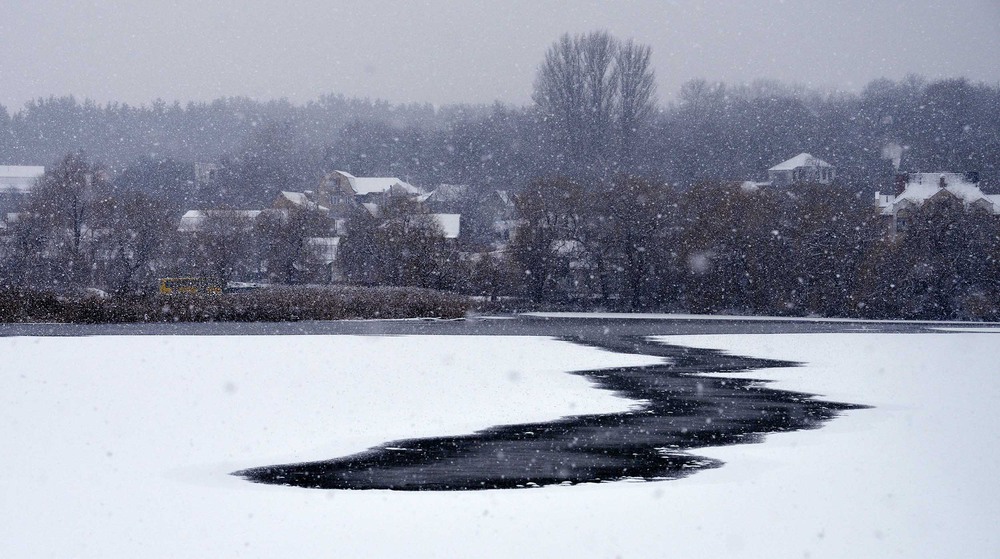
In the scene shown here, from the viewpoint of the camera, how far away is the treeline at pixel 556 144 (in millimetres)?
77188

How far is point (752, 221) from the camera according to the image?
149 feet

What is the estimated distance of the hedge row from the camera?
3362 cm

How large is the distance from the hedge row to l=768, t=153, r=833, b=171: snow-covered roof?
4593 cm

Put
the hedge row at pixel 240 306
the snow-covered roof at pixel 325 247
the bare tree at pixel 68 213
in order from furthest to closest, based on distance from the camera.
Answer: the snow-covered roof at pixel 325 247
the bare tree at pixel 68 213
the hedge row at pixel 240 306

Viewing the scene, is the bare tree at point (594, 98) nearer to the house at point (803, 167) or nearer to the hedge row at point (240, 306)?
the house at point (803, 167)

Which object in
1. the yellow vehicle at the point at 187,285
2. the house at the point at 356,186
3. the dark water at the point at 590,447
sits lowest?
the dark water at the point at 590,447

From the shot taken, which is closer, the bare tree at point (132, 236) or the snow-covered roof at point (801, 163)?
the bare tree at point (132, 236)

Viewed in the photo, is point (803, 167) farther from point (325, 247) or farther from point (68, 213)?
point (68, 213)

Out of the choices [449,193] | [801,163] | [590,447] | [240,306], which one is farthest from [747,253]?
[449,193]

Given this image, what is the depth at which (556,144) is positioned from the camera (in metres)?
77.4

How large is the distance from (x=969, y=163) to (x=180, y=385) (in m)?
72.8

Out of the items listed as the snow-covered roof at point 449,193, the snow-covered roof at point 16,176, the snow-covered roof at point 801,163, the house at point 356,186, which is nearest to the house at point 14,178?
the snow-covered roof at point 16,176

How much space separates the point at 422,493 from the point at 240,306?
28.5 metres

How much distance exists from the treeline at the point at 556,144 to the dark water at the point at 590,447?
158 feet
